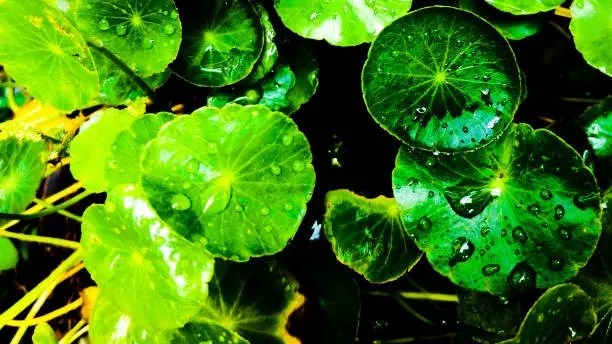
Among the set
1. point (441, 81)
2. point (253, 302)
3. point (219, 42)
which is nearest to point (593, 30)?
point (441, 81)

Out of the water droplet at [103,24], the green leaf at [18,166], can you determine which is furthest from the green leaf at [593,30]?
the green leaf at [18,166]

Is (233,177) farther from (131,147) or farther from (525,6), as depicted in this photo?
(525,6)

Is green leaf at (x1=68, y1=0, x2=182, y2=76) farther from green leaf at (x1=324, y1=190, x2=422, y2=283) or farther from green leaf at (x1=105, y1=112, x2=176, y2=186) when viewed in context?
green leaf at (x1=324, y1=190, x2=422, y2=283)

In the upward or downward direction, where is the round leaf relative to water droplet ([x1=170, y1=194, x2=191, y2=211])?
upward

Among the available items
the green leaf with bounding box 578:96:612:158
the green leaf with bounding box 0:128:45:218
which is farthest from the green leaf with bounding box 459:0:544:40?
the green leaf with bounding box 0:128:45:218

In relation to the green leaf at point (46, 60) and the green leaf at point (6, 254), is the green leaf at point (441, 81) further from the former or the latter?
the green leaf at point (6, 254)

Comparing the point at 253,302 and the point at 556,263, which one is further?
the point at 253,302
